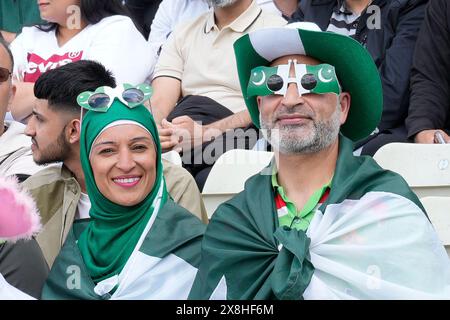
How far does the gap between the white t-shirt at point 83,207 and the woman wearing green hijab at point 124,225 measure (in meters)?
0.19

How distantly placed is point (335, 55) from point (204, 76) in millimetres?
1843

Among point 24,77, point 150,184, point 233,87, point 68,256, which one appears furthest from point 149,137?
point 24,77

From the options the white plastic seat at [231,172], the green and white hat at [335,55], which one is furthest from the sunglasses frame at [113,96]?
the white plastic seat at [231,172]

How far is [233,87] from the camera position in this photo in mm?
5141

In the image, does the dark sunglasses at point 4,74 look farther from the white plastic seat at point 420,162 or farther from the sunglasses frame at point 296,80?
the white plastic seat at point 420,162

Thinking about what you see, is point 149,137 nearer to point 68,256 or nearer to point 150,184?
point 150,184

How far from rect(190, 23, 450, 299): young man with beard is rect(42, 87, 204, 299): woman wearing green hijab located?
21cm

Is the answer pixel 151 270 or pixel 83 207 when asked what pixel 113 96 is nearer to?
pixel 83 207

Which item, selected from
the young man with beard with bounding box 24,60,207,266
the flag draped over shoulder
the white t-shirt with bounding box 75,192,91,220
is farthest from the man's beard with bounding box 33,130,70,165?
the flag draped over shoulder

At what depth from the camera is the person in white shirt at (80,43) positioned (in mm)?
5289

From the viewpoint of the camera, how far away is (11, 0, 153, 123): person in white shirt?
5289 millimetres

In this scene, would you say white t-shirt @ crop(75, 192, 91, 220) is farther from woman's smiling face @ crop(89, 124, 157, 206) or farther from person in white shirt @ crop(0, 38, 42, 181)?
person in white shirt @ crop(0, 38, 42, 181)

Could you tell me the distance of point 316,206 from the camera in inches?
130
